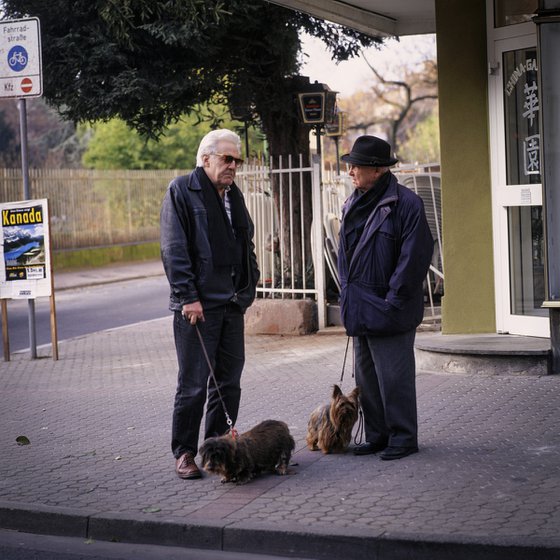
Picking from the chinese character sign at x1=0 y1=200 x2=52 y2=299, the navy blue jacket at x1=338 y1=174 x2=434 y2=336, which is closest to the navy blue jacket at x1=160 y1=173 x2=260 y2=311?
the navy blue jacket at x1=338 y1=174 x2=434 y2=336

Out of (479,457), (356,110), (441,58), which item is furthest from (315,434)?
(356,110)

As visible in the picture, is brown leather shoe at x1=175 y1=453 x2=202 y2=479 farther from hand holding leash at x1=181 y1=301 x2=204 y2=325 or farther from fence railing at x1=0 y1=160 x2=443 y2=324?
fence railing at x1=0 y1=160 x2=443 y2=324

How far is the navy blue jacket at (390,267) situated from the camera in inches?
242

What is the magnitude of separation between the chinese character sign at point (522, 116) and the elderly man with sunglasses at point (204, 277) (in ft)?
12.7

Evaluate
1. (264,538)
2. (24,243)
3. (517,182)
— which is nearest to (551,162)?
(517,182)

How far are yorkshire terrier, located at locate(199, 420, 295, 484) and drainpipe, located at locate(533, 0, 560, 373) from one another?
11.0ft

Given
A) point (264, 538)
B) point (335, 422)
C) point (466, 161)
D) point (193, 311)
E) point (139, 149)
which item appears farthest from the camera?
point (139, 149)

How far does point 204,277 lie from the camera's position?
239 inches

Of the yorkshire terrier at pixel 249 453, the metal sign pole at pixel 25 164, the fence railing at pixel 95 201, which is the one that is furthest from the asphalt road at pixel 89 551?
the fence railing at pixel 95 201

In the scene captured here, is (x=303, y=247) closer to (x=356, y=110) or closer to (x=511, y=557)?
(x=511, y=557)

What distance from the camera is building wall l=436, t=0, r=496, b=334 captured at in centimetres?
962

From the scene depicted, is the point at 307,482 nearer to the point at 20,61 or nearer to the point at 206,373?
the point at 206,373

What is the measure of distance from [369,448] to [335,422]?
0.30m

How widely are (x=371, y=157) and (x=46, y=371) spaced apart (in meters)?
5.60
